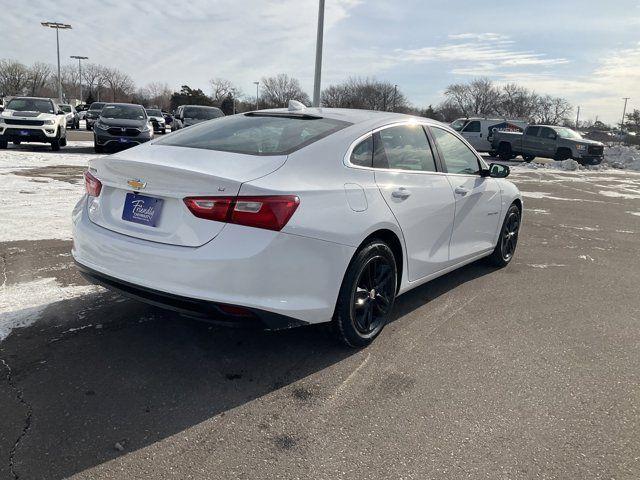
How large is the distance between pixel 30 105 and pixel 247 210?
56.4 ft

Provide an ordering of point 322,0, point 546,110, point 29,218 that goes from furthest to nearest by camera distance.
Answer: point 546,110
point 322,0
point 29,218

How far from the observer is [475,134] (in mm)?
27594

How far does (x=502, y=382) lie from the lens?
10.8 ft

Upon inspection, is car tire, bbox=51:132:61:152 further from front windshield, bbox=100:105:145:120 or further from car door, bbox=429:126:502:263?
car door, bbox=429:126:502:263

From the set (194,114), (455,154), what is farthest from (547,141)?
(455,154)

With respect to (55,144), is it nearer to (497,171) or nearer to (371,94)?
(497,171)

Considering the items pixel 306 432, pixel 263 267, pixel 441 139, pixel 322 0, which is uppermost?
pixel 322 0

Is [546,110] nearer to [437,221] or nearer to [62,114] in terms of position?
[62,114]

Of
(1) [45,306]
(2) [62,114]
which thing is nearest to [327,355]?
(1) [45,306]

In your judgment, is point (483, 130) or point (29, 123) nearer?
point (29, 123)

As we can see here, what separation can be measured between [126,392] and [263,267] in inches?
41.0

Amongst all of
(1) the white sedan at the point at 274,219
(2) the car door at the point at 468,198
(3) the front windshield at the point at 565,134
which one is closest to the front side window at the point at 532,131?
(3) the front windshield at the point at 565,134

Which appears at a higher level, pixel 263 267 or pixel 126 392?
pixel 263 267

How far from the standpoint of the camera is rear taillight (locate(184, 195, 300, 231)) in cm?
288
